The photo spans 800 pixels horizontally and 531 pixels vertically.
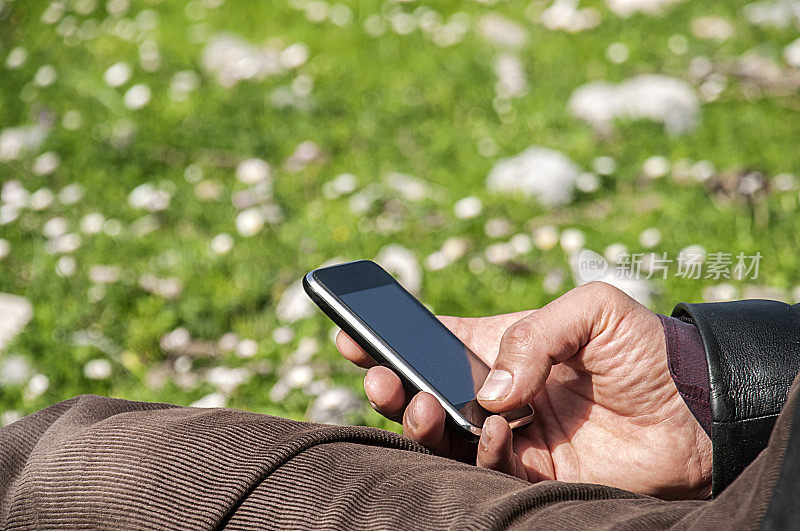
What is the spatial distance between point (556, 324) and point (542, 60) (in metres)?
2.40

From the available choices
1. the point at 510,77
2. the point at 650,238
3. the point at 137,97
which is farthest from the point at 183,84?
the point at 650,238

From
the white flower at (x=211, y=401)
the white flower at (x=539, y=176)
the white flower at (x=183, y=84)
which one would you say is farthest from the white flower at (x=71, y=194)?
the white flower at (x=539, y=176)

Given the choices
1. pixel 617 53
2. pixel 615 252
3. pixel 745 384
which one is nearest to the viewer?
pixel 745 384

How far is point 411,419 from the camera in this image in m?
1.22

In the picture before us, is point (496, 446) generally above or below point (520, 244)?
above

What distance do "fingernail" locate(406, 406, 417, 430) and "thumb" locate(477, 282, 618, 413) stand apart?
12 cm

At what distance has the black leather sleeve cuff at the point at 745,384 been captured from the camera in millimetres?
1165

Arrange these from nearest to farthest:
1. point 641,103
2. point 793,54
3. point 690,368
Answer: point 690,368
point 641,103
point 793,54

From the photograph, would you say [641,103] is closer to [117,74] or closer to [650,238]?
[650,238]

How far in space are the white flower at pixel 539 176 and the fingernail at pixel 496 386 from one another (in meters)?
1.38

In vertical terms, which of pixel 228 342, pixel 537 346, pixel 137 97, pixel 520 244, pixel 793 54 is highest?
pixel 537 346

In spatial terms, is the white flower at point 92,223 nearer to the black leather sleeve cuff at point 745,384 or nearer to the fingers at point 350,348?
the fingers at point 350,348

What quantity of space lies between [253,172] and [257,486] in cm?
198

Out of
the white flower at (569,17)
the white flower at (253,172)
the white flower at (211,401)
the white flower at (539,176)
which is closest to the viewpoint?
the white flower at (211,401)
